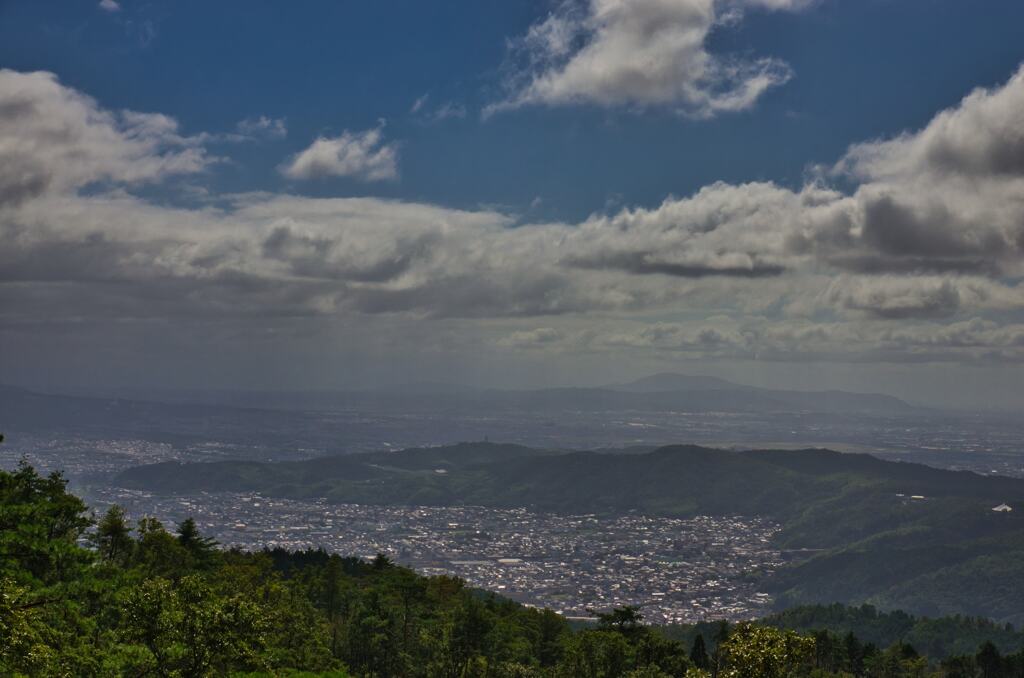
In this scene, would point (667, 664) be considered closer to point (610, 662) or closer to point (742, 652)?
point (610, 662)

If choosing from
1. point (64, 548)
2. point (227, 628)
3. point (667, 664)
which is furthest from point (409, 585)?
point (227, 628)

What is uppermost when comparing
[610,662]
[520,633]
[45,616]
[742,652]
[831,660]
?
[742,652]

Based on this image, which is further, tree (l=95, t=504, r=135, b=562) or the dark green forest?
tree (l=95, t=504, r=135, b=562)

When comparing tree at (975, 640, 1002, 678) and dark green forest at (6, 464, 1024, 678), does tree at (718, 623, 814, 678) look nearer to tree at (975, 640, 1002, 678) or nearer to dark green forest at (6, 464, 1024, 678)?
dark green forest at (6, 464, 1024, 678)

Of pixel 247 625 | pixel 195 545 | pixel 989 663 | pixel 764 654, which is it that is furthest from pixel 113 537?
pixel 989 663

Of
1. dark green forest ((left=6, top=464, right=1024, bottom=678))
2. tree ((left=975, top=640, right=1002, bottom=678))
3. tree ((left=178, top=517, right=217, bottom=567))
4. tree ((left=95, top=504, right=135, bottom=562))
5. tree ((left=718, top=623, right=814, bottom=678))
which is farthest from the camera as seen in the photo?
tree ((left=975, top=640, right=1002, bottom=678))

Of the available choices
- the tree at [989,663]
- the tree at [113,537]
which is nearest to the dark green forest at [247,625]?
the tree at [113,537]

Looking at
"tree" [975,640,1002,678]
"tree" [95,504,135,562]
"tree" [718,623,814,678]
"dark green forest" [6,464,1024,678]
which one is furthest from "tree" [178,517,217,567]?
"tree" [975,640,1002,678]

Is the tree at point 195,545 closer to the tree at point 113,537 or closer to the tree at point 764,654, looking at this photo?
the tree at point 113,537
